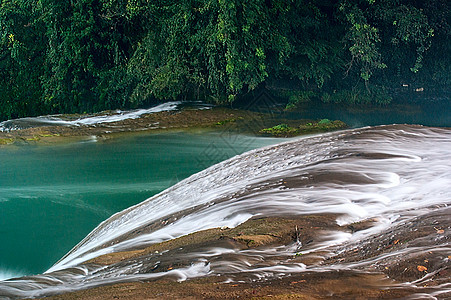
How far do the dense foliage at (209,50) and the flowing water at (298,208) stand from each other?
554cm

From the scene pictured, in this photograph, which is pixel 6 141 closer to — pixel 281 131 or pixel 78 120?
pixel 78 120

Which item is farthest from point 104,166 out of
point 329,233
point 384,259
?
point 384,259

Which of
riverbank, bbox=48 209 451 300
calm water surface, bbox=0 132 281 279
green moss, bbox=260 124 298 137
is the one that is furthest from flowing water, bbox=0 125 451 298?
green moss, bbox=260 124 298 137

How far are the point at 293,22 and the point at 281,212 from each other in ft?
30.7

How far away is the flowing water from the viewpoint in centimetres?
273

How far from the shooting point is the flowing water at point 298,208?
2729mm

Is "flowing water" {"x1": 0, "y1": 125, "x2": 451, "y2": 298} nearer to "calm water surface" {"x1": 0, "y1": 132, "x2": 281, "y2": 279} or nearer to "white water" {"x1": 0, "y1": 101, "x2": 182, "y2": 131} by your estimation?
"calm water surface" {"x1": 0, "y1": 132, "x2": 281, "y2": 279}

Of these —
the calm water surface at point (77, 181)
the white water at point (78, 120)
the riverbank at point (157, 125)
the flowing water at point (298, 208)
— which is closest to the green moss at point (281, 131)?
the riverbank at point (157, 125)

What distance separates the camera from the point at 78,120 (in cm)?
1043

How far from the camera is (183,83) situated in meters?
11.8

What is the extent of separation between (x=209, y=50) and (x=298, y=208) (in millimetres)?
7881

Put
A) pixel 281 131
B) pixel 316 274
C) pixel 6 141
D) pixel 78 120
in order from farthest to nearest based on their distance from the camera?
pixel 78 120 < pixel 281 131 < pixel 6 141 < pixel 316 274

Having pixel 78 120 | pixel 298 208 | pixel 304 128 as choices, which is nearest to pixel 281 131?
pixel 304 128

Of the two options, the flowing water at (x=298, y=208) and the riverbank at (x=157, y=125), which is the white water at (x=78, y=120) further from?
the flowing water at (x=298, y=208)
